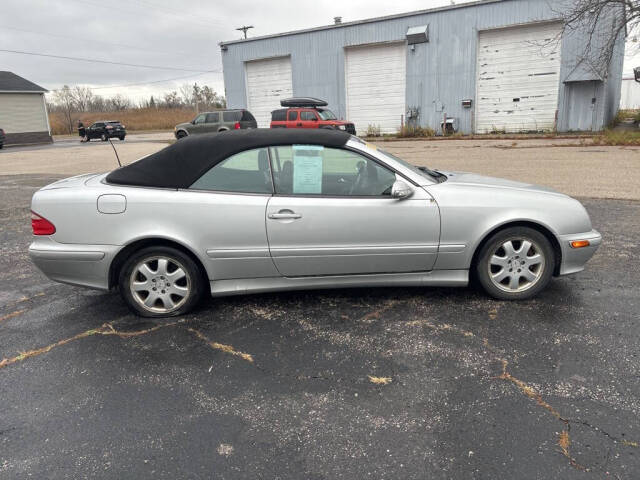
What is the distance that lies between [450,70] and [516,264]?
22971 millimetres

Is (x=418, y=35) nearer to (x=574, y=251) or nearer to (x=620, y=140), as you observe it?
(x=620, y=140)

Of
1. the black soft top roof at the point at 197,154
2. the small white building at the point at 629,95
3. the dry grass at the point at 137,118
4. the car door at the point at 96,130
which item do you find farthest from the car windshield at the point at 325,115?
the dry grass at the point at 137,118

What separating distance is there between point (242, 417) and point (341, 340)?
3.35ft

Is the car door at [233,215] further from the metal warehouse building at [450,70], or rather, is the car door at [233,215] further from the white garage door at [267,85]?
the white garage door at [267,85]

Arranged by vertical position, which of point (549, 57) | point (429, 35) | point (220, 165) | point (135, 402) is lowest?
point (135, 402)

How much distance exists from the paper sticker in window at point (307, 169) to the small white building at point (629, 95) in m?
50.0

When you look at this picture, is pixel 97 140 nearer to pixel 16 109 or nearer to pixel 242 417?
pixel 16 109

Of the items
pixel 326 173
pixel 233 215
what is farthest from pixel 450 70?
→ pixel 233 215

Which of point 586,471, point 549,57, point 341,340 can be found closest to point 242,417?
point 341,340

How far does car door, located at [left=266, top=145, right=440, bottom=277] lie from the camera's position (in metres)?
3.74

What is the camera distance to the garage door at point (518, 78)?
22.5 m

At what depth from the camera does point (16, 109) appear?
3438cm

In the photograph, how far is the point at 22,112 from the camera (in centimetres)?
3469

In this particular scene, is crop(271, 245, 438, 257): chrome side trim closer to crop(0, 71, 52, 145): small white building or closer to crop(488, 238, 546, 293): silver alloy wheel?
crop(488, 238, 546, 293): silver alloy wheel
